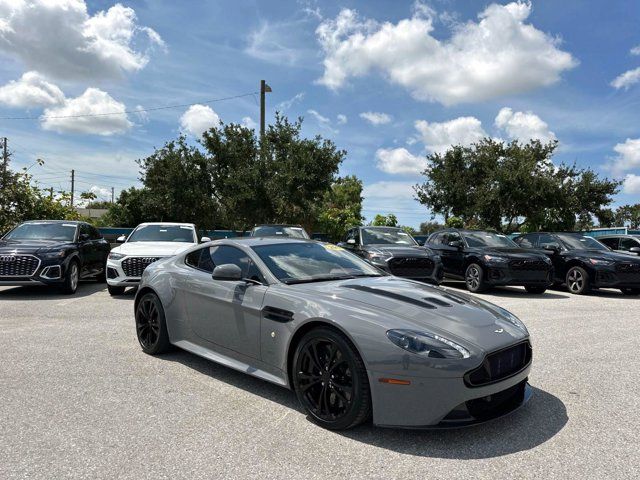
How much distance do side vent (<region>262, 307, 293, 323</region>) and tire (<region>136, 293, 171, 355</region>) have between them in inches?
70.3

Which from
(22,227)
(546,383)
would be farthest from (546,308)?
(22,227)

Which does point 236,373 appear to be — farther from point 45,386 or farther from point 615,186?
point 615,186

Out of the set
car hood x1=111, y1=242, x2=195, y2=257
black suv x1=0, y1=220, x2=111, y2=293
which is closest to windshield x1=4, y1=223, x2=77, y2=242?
black suv x1=0, y1=220, x2=111, y2=293

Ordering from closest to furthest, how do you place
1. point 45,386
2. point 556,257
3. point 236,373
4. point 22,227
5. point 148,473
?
point 148,473 < point 45,386 < point 236,373 < point 22,227 < point 556,257

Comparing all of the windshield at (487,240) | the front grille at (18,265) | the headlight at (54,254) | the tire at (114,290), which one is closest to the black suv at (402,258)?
the windshield at (487,240)

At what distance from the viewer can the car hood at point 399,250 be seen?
11.2m

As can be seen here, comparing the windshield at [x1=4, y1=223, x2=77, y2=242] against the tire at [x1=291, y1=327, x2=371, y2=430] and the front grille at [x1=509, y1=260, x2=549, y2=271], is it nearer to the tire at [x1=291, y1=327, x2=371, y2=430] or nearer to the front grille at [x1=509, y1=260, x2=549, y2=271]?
the tire at [x1=291, y1=327, x2=371, y2=430]

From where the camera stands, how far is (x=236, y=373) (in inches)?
189

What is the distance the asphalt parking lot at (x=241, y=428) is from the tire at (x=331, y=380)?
4.8 inches

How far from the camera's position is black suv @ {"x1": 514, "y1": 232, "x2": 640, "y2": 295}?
1163 centimetres

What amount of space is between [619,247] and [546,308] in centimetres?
738

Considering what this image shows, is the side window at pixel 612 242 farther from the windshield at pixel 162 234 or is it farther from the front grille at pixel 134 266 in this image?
the front grille at pixel 134 266

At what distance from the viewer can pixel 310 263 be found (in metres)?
4.59

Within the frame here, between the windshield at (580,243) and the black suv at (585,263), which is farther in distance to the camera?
the windshield at (580,243)
